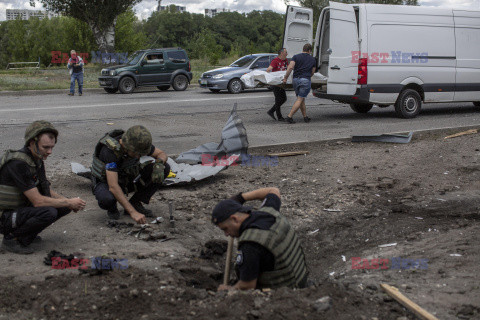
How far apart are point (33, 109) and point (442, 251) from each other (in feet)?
39.2

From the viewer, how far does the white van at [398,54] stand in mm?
11195

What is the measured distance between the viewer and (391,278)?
4.10 meters

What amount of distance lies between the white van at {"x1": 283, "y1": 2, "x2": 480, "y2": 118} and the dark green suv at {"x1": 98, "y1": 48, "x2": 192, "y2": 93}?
9083 mm

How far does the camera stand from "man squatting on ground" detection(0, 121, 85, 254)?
4.40 m

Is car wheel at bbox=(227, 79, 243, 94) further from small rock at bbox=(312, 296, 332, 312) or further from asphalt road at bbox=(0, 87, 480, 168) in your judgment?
small rock at bbox=(312, 296, 332, 312)

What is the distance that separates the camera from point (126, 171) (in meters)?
5.48

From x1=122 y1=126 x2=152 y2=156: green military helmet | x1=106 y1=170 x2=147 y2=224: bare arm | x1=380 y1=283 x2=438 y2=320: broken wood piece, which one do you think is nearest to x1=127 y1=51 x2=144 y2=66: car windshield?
x1=106 y1=170 x2=147 y2=224: bare arm

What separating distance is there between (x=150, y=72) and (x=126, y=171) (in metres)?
15.7

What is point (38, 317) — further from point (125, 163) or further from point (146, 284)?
point (125, 163)

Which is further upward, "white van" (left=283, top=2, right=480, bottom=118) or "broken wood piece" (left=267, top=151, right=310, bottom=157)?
"white van" (left=283, top=2, right=480, bottom=118)

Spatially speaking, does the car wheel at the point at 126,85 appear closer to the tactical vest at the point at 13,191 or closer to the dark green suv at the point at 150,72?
the dark green suv at the point at 150,72

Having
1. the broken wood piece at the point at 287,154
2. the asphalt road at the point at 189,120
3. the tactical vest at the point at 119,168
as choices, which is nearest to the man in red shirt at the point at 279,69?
the asphalt road at the point at 189,120

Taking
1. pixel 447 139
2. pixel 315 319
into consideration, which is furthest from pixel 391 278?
pixel 447 139

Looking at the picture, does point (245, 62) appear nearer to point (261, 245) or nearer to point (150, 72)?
point (150, 72)
